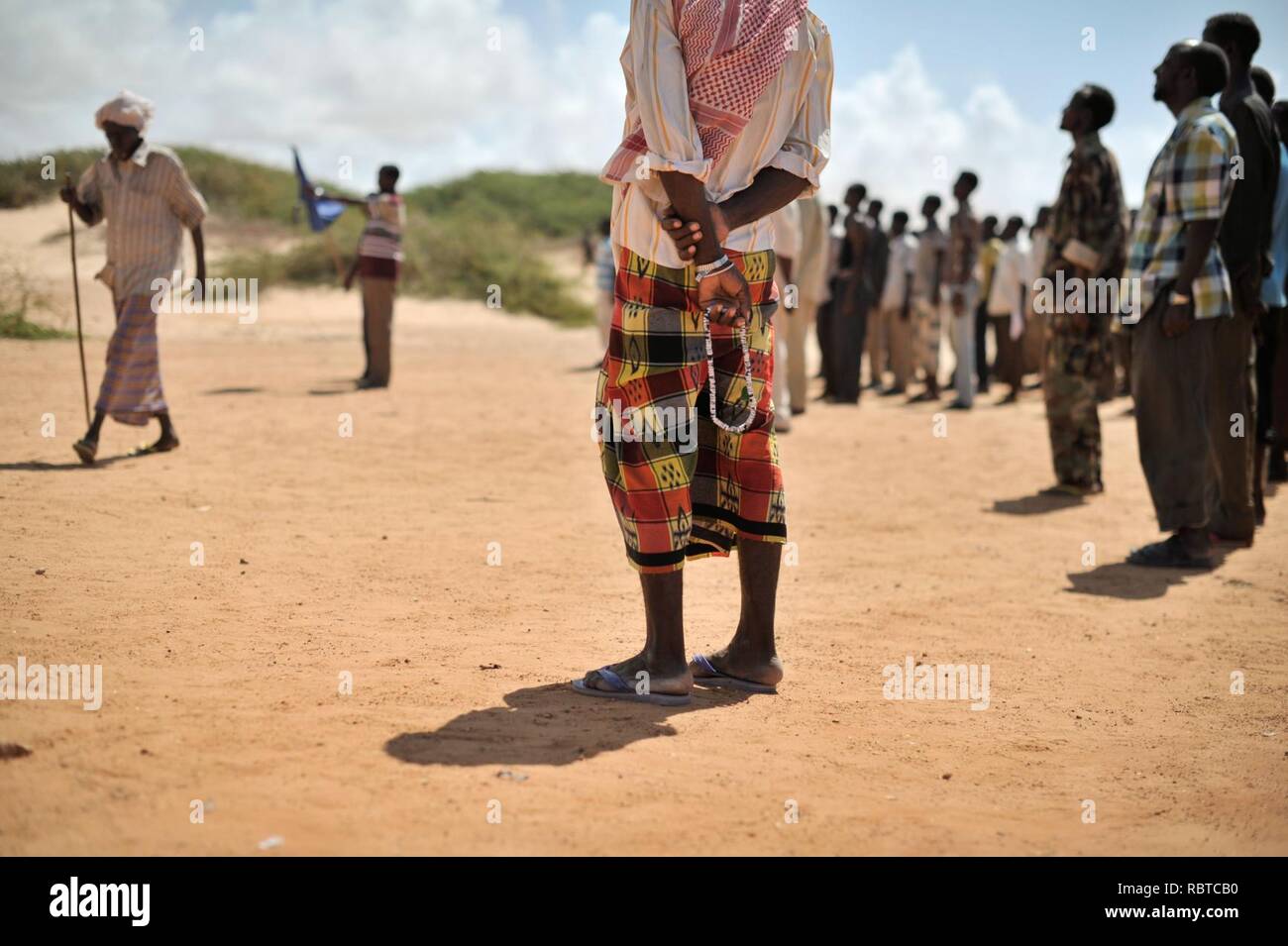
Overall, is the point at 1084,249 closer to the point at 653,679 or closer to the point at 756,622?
the point at 756,622

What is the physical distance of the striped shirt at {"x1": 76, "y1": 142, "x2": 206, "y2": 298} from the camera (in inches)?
307

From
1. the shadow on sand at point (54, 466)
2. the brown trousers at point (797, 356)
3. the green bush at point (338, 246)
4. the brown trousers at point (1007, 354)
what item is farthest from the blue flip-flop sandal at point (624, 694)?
the green bush at point (338, 246)

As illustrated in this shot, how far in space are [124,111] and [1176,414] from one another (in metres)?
5.99

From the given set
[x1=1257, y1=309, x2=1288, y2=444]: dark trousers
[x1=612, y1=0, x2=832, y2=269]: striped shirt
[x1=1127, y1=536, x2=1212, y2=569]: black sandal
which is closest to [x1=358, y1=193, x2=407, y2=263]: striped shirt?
[x1=1257, y1=309, x2=1288, y2=444]: dark trousers

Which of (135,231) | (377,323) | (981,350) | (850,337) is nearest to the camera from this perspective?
(135,231)

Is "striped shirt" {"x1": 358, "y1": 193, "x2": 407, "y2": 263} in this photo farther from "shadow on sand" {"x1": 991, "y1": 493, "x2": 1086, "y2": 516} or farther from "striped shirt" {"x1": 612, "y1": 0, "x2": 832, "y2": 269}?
"striped shirt" {"x1": 612, "y1": 0, "x2": 832, "y2": 269}

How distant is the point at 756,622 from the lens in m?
3.99

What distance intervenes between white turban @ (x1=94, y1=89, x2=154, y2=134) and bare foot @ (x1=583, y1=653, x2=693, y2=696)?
212 inches

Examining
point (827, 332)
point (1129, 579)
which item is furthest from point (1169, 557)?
point (827, 332)

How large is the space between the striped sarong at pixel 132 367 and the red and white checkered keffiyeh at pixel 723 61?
5139mm

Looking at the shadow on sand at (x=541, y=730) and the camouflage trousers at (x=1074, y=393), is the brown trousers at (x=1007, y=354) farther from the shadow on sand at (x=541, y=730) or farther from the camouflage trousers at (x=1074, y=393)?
the shadow on sand at (x=541, y=730)

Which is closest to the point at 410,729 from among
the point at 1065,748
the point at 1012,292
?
the point at 1065,748
